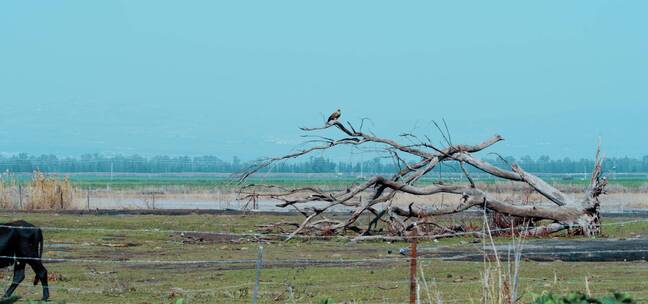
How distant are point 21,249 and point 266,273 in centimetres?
490

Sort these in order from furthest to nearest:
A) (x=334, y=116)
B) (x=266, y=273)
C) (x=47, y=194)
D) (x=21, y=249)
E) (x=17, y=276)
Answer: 1. (x=47, y=194)
2. (x=334, y=116)
3. (x=266, y=273)
4. (x=21, y=249)
5. (x=17, y=276)

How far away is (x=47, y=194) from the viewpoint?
4744 centimetres

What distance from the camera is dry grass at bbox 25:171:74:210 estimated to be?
47031mm

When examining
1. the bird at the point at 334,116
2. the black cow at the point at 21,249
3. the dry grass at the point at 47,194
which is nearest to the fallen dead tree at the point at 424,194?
the bird at the point at 334,116

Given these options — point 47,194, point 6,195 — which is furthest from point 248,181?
point 6,195

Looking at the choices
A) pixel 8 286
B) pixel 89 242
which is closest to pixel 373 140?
pixel 89 242

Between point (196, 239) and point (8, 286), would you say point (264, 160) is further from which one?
point (8, 286)

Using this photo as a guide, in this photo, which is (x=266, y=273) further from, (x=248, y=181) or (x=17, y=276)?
(x=248, y=181)

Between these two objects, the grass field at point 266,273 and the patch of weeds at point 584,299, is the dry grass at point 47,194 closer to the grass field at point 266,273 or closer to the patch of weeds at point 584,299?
the grass field at point 266,273

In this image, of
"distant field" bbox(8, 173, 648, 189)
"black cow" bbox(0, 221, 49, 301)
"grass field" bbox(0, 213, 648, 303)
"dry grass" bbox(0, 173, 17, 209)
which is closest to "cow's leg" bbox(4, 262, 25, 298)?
"black cow" bbox(0, 221, 49, 301)

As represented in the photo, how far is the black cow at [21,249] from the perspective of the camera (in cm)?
1736

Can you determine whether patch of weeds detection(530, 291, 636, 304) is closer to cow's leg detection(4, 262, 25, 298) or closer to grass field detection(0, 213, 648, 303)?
grass field detection(0, 213, 648, 303)

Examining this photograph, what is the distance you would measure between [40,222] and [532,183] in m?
15.0

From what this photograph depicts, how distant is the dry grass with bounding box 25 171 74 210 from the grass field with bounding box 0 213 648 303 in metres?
16.0
